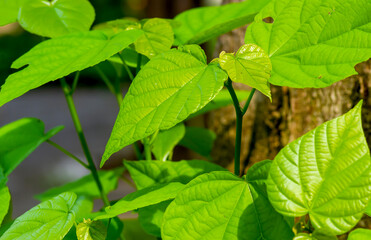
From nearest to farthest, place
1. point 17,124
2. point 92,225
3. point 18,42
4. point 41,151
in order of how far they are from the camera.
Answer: point 92,225
point 17,124
point 41,151
point 18,42

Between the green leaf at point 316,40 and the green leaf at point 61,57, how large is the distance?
0.55 feet

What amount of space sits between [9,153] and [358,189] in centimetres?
54

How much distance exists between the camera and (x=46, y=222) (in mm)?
475

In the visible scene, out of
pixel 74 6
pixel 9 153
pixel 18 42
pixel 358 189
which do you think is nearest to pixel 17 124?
pixel 9 153

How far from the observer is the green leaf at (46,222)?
46 cm

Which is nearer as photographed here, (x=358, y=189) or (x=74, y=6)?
(x=358, y=189)

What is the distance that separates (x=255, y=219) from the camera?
0.41 meters

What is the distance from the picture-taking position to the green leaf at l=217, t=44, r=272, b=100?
0.41 m

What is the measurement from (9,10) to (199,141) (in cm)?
47

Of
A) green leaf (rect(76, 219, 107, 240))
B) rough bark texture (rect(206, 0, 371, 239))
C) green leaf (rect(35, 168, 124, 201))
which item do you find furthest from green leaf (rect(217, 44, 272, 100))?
green leaf (rect(35, 168, 124, 201))

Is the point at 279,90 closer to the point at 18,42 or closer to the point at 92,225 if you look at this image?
the point at 92,225

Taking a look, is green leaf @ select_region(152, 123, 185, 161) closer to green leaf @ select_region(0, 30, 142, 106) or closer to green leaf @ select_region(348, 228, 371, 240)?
green leaf @ select_region(0, 30, 142, 106)

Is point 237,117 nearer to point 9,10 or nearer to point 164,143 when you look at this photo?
point 164,143

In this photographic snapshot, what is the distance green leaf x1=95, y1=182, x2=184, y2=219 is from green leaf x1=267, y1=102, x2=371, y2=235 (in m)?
0.12
